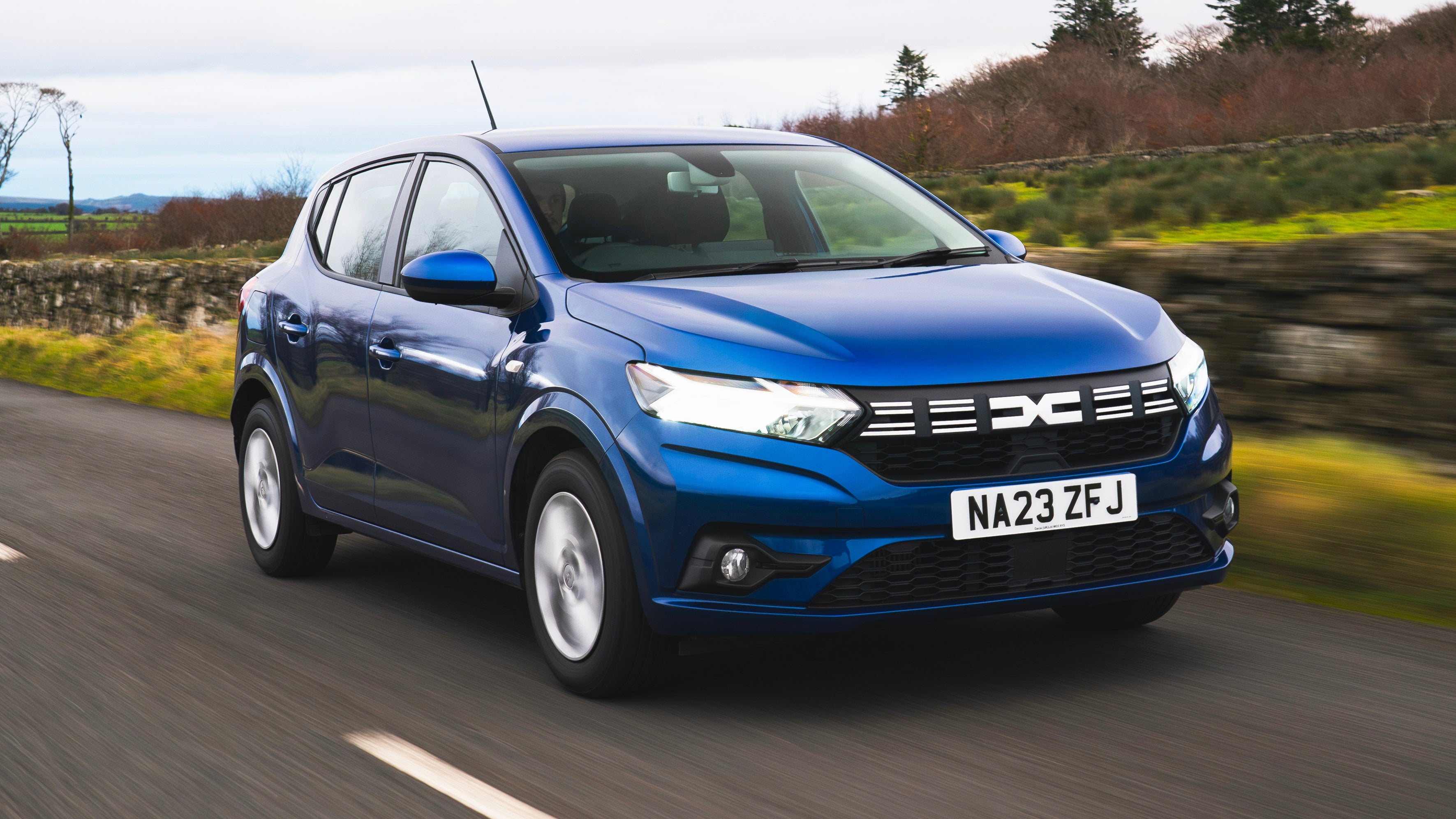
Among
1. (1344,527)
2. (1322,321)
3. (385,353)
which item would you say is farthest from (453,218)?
(1322,321)

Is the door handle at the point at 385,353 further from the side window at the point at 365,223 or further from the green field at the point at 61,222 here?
the green field at the point at 61,222

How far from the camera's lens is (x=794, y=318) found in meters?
4.26

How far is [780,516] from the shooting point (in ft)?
13.2

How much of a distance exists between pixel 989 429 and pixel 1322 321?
13.1 ft

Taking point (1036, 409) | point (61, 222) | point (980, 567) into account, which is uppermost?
point (61, 222)

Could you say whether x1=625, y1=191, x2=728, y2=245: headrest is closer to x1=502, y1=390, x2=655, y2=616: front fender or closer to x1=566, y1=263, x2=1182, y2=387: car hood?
x1=566, y1=263, x2=1182, y2=387: car hood

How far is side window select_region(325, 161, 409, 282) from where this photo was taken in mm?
5969

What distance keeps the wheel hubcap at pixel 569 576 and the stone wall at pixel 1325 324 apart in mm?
4192

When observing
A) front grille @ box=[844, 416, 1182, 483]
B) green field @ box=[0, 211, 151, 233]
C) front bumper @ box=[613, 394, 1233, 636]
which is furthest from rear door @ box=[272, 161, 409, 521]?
green field @ box=[0, 211, 151, 233]

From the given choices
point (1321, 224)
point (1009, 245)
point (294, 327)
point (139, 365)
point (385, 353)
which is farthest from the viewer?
point (1321, 224)

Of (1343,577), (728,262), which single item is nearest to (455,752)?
(728,262)

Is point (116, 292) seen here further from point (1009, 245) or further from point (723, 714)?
point (723, 714)

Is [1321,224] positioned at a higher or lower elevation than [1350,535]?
higher

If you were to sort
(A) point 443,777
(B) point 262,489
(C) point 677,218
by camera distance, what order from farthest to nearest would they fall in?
(B) point 262,489 → (C) point 677,218 → (A) point 443,777
